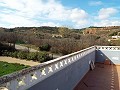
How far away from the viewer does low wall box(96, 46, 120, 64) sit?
48.6ft

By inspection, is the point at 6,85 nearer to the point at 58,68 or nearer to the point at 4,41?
the point at 58,68

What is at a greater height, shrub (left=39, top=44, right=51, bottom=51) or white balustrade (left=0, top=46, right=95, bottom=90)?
white balustrade (left=0, top=46, right=95, bottom=90)

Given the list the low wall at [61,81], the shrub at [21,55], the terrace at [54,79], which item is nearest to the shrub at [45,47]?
the shrub at [21,55]

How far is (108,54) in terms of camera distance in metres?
15.1

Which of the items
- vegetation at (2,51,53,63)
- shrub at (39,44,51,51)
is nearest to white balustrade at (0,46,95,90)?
vegetation at (2,51,53,63)

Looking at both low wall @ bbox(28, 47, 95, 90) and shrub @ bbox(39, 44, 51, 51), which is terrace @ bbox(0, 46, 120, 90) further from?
shrub @ bbox(39, 44, 51, 51)

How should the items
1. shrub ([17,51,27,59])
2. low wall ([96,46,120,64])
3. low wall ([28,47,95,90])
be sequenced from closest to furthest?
1. low wall ([28,47,95,90])
2. low wall ([96,46,120,64])
3. shrub ([17,51,27,59])

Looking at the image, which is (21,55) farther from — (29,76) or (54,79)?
(29,76)

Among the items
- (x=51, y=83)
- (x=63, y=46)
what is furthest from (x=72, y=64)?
(x=63, y=46)

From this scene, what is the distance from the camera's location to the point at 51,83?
4.88 meters

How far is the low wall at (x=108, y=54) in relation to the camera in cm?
1481

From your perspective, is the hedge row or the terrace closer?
the terrace

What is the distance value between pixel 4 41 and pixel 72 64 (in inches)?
1087

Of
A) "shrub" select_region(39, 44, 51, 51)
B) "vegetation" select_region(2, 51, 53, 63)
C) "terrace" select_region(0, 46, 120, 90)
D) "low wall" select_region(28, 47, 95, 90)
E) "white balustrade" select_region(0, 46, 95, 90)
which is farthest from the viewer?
"shrub" select_region(39, 44, 51, 51)
